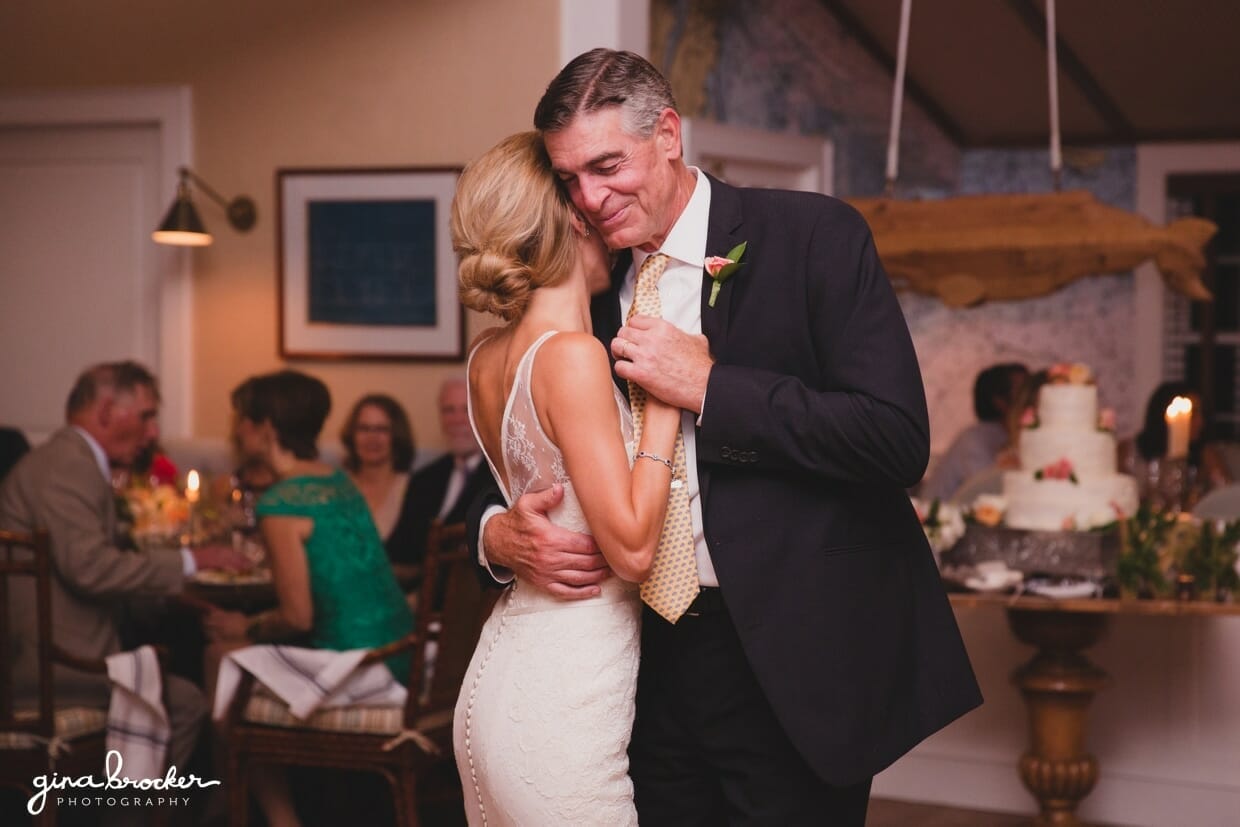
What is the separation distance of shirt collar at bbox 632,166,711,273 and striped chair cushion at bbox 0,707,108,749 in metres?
2.38

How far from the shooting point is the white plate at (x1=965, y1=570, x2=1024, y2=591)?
3846 millimetres

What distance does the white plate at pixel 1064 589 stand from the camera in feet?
12.4

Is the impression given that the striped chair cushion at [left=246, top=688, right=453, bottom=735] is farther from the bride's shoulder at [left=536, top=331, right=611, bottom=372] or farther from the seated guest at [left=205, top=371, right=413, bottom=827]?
the bride's shoulder at [left=536, top=331, right=611, bottom=372]

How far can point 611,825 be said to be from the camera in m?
2.05

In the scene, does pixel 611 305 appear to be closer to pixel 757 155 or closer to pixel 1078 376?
pixel 1078 376

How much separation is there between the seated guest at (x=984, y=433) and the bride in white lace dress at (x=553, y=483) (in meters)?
4.10

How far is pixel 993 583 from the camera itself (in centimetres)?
386

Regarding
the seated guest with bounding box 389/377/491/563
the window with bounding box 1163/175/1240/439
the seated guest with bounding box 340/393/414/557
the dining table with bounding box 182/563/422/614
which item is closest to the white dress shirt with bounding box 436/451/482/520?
the seated guest with bounding box 389/377/491/563

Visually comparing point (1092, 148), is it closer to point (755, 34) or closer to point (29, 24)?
point (755, 34)

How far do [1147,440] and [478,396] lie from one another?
4.41 meters

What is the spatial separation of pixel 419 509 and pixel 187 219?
146cm

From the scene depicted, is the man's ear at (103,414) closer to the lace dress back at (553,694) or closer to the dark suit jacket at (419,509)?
the dark suit jacket at (419,509)

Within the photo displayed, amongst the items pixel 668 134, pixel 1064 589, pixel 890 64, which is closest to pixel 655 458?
pixel 668 134

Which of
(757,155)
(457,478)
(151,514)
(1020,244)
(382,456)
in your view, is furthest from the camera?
(757,155)
